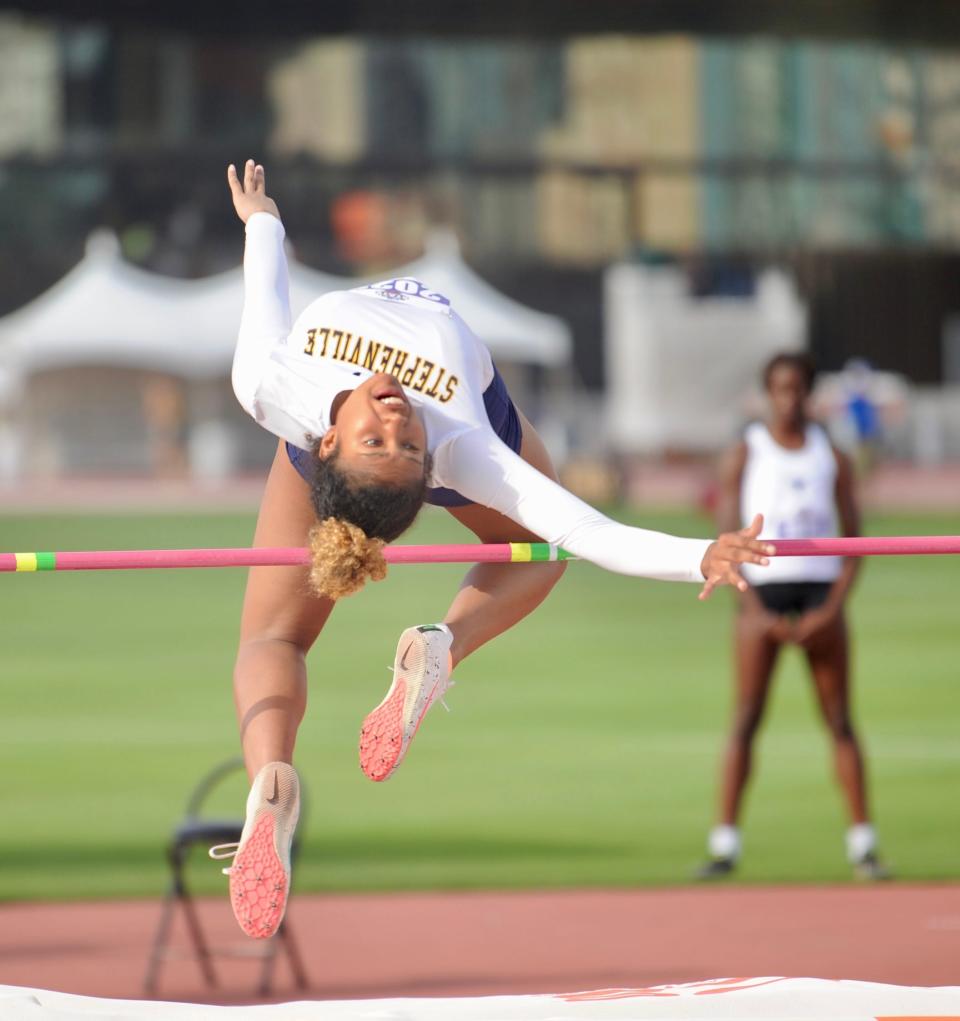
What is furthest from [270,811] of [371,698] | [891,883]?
[371,698]

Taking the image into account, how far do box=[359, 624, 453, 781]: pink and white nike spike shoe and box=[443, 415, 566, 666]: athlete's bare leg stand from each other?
7.7 inches

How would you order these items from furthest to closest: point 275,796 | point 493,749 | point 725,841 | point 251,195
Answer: point 493,749 → point 725,841 → point 251,195 → point 275,796

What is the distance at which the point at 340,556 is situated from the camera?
518 cm

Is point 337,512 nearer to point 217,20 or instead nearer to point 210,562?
point 210,562

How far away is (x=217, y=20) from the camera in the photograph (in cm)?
2883

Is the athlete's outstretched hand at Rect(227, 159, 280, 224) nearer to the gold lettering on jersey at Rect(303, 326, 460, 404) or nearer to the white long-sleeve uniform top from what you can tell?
the white long-sleeve uniform top

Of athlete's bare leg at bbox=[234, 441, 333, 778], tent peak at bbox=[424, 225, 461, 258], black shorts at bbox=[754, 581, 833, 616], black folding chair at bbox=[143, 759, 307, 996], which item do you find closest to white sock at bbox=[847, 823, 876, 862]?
black shorts at bbox=[754, 581, 833, 616]

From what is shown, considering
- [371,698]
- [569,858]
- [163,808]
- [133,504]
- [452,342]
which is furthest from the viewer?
[133,504]

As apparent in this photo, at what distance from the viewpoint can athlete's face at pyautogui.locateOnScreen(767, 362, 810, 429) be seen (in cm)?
852

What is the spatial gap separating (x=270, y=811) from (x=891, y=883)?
4.76m

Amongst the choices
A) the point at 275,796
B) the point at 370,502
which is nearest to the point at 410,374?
the point at 370,502

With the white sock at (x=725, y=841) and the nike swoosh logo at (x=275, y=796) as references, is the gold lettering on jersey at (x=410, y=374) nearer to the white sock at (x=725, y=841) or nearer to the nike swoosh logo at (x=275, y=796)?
the nike swoosh logo at (x=275, y=796)

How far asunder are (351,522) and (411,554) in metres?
0.37

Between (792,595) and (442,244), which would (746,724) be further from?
(442,244)
